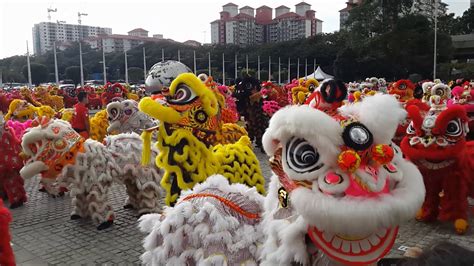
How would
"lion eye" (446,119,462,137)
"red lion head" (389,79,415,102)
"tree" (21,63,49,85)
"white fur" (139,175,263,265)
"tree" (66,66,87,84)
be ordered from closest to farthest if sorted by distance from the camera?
"white fur" (139,175,263,265) < "lion eye" (446,119,462,137) < "red lion head" (389,79,415,102) < "tree" (66,66,87,84) < "tree" (21,63,49,85)

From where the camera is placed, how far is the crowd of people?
179 centimetres

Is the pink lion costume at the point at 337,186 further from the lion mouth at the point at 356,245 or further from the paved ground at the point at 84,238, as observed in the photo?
the paved ground at the point at 84,238

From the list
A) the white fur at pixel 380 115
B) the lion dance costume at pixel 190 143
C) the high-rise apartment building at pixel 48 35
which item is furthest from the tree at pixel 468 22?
the high-rise apartment building at pixel 48 35

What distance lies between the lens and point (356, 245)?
72.3 inches

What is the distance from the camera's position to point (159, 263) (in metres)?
2.47

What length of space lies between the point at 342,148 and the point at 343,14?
3005 inches

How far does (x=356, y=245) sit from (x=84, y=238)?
170 inches

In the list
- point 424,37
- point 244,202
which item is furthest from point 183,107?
point 424,37

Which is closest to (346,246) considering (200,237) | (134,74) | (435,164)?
(200,237)

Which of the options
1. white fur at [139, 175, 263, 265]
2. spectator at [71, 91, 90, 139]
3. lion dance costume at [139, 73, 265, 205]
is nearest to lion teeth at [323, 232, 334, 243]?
white fur at [139, 175, 263, 265]

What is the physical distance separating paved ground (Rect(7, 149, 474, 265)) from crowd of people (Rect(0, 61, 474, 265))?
0.69 ft

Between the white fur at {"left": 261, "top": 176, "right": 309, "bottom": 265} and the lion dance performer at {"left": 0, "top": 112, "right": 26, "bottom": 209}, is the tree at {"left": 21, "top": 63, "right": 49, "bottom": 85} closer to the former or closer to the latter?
the lion dance performer at {"left": 0, "top": 112, "right": 26, "bottom": 209}

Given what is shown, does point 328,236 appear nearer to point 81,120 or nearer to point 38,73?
point 81,120

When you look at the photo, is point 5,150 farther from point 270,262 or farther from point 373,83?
point 373,83
